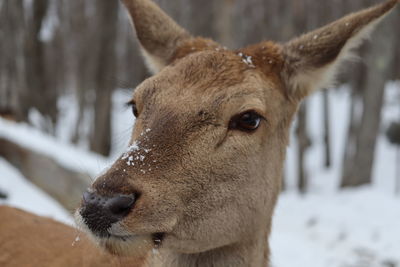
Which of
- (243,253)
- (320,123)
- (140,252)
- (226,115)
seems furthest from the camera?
(320,123)

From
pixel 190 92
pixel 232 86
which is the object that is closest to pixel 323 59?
pixel 232 86

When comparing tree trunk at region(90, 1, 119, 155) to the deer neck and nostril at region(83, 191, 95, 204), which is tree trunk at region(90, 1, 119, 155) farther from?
nostril at region(83, 191, 95, 204)

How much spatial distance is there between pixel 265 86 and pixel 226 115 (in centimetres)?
48

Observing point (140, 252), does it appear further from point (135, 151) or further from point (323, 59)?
point (323, 59)

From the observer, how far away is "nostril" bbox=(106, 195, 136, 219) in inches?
81.4

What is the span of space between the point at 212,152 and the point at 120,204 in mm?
707

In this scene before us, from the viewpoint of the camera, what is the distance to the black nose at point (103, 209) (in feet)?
6.81

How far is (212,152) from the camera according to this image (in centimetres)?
260

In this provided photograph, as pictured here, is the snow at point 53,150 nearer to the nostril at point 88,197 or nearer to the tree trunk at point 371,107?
the nostril at point 88,197

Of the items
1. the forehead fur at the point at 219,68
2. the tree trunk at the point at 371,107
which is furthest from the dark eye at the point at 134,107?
the tree trunk at the point at 371,107

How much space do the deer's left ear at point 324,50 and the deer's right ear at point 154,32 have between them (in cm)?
90

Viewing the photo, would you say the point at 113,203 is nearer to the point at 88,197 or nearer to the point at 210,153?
the point at 88,197

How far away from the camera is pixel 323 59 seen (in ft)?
10.3

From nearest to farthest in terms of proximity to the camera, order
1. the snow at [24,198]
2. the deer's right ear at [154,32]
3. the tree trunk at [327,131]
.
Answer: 1. the deer's right ear at [154,32]
2. the snow at [24,198]
3. the tree trunk at [327,131]
